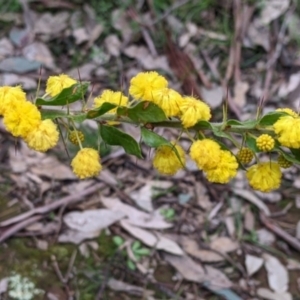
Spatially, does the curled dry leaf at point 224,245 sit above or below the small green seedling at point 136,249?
below

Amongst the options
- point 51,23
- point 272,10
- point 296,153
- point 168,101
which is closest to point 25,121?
point 168,101

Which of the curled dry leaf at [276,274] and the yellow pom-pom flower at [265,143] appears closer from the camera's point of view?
the yellow pom-pom flower at [265,143]

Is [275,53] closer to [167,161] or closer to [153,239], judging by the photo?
[153,239]

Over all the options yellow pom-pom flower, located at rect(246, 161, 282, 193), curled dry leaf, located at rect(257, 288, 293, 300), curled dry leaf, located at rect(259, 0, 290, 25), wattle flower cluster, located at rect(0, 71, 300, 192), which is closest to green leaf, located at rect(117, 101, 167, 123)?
wattle flower cluster, located at rect(0, 71, 300, 192)

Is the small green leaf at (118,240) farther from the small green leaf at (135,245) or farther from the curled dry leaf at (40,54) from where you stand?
the curled dry leaf at (40,54)

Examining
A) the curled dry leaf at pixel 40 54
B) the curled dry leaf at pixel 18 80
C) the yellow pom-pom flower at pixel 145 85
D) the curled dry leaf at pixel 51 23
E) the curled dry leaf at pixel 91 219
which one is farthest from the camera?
the curled dry leaf at pixel 51 23

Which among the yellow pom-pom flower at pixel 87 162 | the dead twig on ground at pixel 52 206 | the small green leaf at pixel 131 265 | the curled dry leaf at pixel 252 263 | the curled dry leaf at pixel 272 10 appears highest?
the yellow pom-pom flower at pixel 87 162

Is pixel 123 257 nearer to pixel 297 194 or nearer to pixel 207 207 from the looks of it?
pixel 207 207

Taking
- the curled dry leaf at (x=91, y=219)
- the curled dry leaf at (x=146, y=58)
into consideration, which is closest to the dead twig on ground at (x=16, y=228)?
the curled dry leaf at (x=91, y=219)

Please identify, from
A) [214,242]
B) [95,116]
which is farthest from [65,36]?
[95,116]
